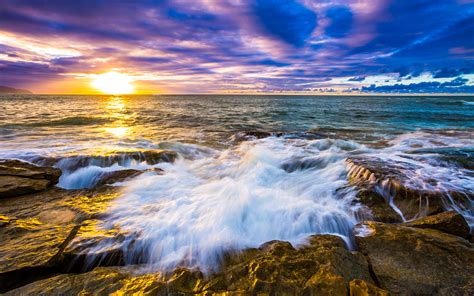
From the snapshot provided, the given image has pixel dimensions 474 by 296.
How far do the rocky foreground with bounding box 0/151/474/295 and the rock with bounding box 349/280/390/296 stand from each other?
0.03 ft

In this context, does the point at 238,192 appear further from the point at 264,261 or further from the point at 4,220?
the point at 4,220

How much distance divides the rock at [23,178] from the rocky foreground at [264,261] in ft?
1.32

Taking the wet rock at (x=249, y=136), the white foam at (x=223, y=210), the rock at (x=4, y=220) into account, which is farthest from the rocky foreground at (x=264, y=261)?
the wet rock at (x=249, y=136)

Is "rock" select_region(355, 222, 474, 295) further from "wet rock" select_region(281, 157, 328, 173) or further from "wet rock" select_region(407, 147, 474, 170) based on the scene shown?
"wet rock" select_region(407, 147, 474, 170)

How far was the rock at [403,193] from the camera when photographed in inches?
196

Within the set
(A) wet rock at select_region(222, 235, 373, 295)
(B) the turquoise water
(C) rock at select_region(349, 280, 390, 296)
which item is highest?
(C) rock at select_region(349, 280, 390, 296)

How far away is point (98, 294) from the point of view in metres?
2.58

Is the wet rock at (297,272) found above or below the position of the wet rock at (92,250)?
above

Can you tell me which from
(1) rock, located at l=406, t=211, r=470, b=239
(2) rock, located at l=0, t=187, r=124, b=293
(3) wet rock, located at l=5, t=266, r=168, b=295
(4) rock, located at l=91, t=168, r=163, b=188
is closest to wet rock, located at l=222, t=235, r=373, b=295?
(3) wet rock, located at l=5, t=266, r=168, b=295

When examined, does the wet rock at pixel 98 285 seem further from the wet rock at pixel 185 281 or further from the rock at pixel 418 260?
the rock at pixel 418 260

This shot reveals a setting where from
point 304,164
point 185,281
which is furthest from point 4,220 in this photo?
point 304,164

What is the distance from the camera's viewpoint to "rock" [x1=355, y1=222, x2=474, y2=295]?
275cm

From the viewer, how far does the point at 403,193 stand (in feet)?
17.5

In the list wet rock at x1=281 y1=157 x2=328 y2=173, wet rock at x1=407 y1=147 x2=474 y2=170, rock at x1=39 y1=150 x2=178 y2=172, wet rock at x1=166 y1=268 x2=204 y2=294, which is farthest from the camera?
wet rock at x1=281 y1=157 x2=328 y2=173
